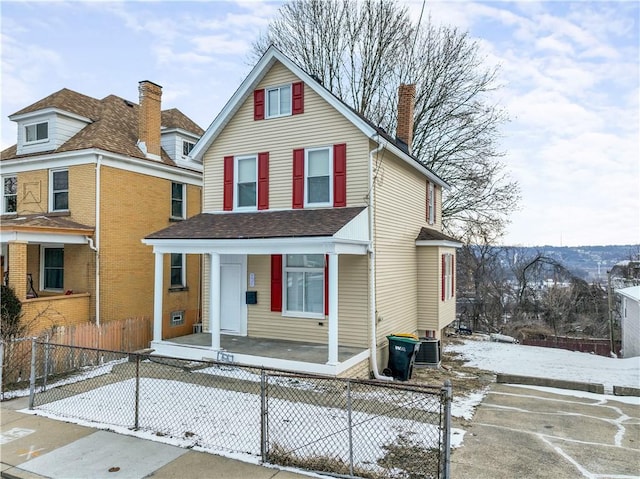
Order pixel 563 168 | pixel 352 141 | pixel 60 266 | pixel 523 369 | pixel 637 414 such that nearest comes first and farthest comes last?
pixel 637 414 → pixel 352 141 → pixel 523 369 → pixel 60 266 → pixel 563 168

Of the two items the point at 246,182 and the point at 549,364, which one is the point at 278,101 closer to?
the point at 246,182

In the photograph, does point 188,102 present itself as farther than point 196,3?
Yes

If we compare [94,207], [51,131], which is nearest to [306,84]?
[94,207]

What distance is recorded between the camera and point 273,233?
10242 millimetres

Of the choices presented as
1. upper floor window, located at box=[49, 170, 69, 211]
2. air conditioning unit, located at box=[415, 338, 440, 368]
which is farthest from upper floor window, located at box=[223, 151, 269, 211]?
air conditioning unit, located at box=[415, 338, 440, 368]

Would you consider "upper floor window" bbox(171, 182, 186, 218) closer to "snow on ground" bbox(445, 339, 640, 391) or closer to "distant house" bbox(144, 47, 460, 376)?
"distant house" bbox(144, 47, 460, 376)

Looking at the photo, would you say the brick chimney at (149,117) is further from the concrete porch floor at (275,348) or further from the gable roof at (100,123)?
the concrete porch floor at (275,348)

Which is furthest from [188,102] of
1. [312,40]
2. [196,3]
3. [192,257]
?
[196,3]

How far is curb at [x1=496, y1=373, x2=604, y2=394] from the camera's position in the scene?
10078 mm

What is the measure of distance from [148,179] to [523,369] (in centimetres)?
1457

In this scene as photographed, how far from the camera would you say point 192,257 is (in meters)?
17.7

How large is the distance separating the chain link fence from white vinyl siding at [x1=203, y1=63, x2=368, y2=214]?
204 inches

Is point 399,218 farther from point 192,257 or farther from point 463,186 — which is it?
point 463,186

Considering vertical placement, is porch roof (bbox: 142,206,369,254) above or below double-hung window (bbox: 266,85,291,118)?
below
